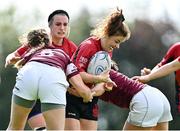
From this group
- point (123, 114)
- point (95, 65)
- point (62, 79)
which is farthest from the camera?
point (123, 114)

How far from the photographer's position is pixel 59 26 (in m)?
9.78

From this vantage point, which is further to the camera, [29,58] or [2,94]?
[2,94]

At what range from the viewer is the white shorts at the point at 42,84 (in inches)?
343

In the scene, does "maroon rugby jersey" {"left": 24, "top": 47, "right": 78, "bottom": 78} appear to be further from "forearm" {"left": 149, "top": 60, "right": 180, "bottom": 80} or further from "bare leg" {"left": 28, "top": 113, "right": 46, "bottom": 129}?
"forearm" {"left": 149, "top": 60, "right": 180, "bottom": 80}

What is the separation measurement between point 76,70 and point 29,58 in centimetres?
52

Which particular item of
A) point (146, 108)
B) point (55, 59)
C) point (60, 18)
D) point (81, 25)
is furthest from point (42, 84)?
point (81, 25)

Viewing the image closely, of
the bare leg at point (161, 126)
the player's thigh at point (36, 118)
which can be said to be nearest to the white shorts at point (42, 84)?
the player's thigh at point (36, 118)

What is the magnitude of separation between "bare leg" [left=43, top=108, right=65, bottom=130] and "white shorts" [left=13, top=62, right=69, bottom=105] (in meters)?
0.09

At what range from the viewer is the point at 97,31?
31.5 feet

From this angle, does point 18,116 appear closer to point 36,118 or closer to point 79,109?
point 79,109

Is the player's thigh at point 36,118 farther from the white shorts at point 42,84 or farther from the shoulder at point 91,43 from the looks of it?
the white shorts at point 42,84

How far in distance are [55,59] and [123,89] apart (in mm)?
1192

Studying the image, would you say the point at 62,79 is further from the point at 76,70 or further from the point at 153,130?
the point at 153,130

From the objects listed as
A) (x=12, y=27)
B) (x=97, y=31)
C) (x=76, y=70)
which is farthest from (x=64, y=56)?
(x=12, y=27)
